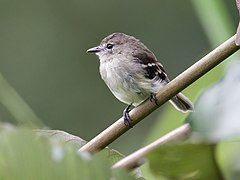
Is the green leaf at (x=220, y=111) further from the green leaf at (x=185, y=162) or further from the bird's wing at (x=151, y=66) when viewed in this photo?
the bird's wing at (x=151, y=66)

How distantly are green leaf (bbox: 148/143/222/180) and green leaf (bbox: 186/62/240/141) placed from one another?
2 cm

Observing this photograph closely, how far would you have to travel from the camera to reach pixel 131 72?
236 cm

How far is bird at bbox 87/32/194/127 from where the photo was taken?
7.23ft

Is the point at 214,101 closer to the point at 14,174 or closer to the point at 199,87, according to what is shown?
the point at 14,174

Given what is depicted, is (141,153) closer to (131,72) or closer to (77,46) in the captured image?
(131,72)

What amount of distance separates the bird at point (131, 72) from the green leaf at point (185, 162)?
48.1 inches

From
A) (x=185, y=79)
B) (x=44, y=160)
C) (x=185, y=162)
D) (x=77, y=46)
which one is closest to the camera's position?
(x=44, y=160)

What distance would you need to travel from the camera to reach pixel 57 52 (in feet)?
23.9

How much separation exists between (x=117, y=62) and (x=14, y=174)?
1.74 meters

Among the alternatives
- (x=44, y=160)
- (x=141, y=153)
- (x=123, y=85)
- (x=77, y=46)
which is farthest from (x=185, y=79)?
(x=77, y=46)

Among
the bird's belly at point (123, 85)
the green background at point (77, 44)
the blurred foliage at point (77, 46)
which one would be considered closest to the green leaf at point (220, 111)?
the bird's belly at point (123, 85)

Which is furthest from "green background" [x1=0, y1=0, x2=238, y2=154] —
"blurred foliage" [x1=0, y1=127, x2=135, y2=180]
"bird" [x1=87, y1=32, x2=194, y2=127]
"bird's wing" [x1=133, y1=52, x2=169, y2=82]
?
"blurred foliage" [x1=0, y1=127, x2=135, y2=180]

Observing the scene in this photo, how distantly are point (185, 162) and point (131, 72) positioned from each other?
155cm

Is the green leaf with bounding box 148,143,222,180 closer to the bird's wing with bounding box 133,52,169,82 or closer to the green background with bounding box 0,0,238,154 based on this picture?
the bird's wing with bounding box 133,52,169,82
